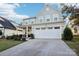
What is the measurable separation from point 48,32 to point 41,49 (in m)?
0.59

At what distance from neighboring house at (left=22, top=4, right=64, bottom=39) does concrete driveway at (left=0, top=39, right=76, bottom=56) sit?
0.21m

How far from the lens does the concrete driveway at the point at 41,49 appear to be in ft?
21.0

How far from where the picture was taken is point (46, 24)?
682 cm

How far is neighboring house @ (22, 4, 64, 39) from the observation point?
21.6 feet

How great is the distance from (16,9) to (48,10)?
32.3 inches

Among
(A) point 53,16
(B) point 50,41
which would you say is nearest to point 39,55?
(B) point 50,41

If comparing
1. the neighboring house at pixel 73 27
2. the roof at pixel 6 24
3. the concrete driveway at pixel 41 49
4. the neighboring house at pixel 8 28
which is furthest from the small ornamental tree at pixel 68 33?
the roof at pixel 6 24

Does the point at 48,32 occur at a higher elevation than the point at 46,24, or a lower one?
lower

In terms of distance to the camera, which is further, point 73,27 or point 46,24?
point 46,24

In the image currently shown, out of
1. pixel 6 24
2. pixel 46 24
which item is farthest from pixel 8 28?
pixel 46 24

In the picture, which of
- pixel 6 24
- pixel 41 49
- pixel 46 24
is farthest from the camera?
pixel 46 24

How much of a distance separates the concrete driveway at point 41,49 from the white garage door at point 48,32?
142 millimetres

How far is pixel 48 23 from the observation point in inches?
268

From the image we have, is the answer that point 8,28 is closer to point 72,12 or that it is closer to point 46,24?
point 46,24
